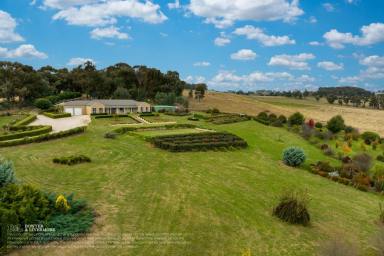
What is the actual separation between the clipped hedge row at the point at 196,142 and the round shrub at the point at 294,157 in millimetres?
6305

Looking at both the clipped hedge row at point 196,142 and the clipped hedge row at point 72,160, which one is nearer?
the clipped hedge row at point 72,160

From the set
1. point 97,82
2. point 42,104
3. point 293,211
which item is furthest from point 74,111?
point 293,211

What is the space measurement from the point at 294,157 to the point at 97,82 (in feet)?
195

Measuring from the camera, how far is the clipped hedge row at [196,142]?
30.9m

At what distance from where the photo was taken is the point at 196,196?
715 inches

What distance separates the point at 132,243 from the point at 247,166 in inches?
666

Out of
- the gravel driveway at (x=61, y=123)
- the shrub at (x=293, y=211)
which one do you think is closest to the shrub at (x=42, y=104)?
the gravel driveway at (x=61, y=123)

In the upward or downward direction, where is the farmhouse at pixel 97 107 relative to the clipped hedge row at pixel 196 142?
upward

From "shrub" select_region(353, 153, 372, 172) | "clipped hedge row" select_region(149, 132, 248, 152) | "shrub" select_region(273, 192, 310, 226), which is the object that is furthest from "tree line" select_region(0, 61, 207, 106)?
"shrub" select_region(273, 192, 310, 226)

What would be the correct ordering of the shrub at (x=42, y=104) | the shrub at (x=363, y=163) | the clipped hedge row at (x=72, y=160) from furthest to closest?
the shrub at (x=42, y=104) < the shrub at (x=363, y=163) < the clipped hedge row at (x=72, y=160)

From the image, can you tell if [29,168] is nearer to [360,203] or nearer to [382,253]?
[382,253]

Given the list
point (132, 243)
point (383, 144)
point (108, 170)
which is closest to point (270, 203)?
point (132, 243)

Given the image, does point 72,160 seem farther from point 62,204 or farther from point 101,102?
point 101,102

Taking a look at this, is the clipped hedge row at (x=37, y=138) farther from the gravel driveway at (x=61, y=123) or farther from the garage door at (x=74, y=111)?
the garage door at (x=74, y=111)
